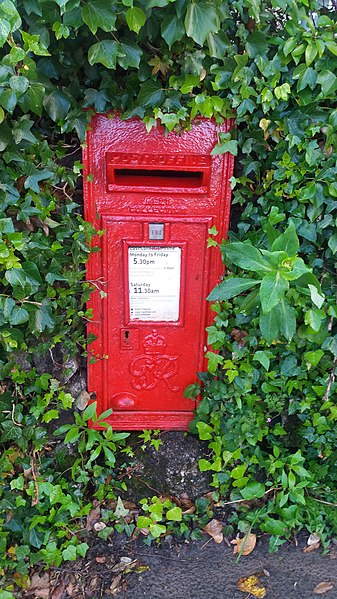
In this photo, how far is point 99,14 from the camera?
1508 mm

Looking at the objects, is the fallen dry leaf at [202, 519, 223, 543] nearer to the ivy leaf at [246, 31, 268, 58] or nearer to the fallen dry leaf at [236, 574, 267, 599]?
the fallen dry leaf at [236, 574, 267, 599]

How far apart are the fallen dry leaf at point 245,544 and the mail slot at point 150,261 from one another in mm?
527

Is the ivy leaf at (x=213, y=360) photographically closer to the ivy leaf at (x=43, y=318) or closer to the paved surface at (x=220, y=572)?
the ivy leaf at (x=43, y=318)

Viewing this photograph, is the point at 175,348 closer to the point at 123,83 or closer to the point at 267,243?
the point at 267,243

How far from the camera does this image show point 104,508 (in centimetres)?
224

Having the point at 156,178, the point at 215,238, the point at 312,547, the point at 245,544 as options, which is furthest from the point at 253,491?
the point at 156,178

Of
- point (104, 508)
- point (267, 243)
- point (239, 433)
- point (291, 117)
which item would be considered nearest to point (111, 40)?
point (291, 117)

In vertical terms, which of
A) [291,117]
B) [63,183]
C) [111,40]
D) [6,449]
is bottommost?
[6,449]

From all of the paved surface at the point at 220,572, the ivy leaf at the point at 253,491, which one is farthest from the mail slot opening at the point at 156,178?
the paved surface at the point at 220,572

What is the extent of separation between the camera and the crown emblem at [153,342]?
7.11 feet

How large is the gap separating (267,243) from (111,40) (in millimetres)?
897

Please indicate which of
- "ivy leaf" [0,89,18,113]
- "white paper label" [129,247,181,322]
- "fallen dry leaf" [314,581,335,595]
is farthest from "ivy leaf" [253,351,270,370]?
"ivy leaf" [0,89,18,113]

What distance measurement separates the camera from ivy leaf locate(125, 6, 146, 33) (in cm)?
151

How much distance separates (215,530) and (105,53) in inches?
75.5
